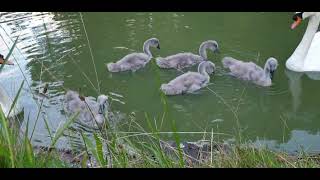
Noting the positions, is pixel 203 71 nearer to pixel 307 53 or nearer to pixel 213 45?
pixel 213 45

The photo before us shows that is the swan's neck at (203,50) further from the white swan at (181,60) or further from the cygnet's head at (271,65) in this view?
the cygnet's head at (271,65)

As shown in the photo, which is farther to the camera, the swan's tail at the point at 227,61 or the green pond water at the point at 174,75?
the swan's tail at the point at 227,61

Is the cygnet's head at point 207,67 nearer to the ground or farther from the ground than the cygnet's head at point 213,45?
nearer to the ground

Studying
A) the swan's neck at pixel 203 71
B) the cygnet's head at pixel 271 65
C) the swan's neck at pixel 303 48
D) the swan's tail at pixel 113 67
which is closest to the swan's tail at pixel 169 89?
the swan's neck at pixel 203 71

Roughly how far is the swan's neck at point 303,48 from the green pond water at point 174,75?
159mm

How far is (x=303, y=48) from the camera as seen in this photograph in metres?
6.75

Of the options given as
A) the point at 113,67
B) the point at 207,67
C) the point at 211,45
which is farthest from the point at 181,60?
the point at 113,67

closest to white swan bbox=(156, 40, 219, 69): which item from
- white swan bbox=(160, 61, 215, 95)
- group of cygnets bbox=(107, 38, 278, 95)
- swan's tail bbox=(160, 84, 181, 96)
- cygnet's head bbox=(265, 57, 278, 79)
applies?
group of cygnets bbox=(107, 38, 278, 95)

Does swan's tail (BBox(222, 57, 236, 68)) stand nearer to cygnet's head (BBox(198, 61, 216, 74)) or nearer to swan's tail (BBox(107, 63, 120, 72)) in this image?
cygnet's head (BBox(198, 61, 216, 74))

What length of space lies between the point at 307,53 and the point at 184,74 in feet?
6.41

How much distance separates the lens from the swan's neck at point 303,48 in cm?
651

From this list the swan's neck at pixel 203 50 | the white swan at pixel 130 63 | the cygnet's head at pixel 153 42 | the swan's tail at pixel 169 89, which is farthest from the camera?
the cygnet's head at pixel 153 42

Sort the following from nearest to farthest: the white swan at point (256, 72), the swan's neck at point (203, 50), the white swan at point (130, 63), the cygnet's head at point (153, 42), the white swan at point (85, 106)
Answer: the white swan at point (85, 106), the white swan at point (256, 72), the white swan at point (130, 63), the swan's neck at point (203, 50), the cygnet's head at point (153, 42)
